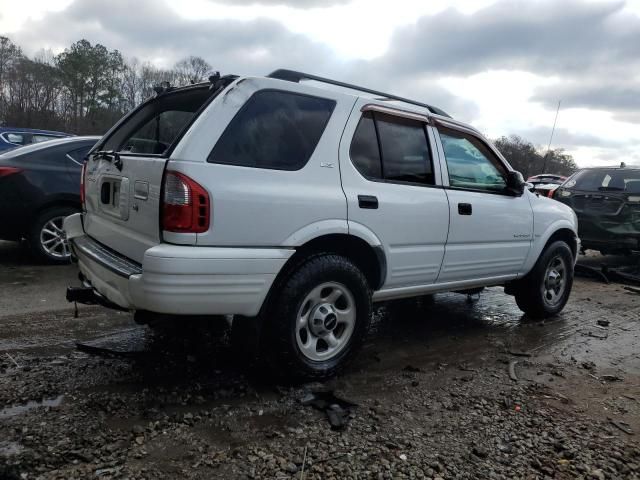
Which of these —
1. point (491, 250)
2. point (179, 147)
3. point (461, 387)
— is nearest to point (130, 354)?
point (179, 147)

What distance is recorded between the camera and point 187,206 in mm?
2619

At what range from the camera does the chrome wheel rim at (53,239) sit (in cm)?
609

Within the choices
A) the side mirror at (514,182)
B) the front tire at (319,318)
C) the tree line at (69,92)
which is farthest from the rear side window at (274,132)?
the tree line at (69,92)

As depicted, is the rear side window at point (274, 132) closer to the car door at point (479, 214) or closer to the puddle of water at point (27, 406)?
the car door at point (479, 214)

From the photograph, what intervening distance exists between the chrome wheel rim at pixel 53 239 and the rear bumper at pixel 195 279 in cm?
360

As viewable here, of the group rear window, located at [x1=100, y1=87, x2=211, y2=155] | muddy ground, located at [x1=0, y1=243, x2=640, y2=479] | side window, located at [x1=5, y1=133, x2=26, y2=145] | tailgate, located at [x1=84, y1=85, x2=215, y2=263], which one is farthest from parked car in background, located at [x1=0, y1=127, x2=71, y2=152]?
tailgate, located at [x1=84, y1=85, x2=215, y2=263]

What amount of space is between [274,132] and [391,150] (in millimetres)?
963

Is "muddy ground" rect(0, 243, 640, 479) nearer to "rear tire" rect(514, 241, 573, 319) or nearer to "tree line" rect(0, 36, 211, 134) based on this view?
"rear tire" rect(514, 241, 573, 319)

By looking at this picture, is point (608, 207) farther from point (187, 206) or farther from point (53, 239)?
point (53, 239)

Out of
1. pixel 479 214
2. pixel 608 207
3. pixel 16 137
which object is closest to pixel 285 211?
pixel 479 214

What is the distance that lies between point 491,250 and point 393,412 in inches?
76.1

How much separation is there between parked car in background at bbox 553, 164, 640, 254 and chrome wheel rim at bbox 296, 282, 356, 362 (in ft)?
19.2

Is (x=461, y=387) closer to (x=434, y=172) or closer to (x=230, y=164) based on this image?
(x=434, y=172)

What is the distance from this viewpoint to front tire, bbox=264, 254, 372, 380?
298 cm
